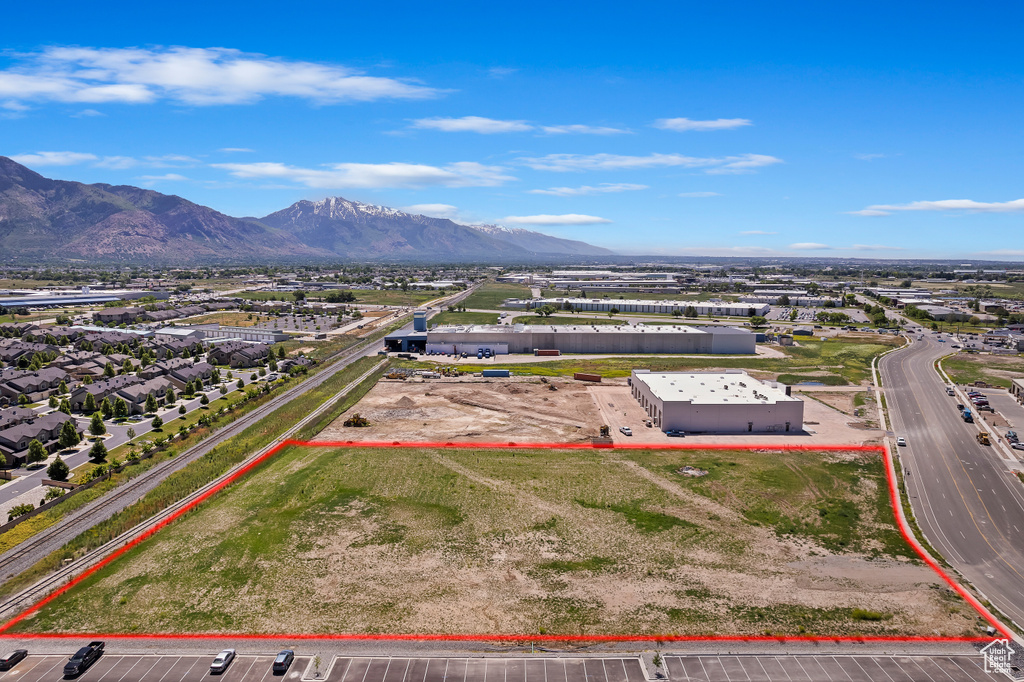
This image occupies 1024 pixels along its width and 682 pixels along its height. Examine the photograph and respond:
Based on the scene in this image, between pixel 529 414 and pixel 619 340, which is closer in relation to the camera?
pixel 529 414

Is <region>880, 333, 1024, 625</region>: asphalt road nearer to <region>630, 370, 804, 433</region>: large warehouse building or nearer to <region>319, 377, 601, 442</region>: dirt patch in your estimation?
<region>630, 370, 804, 433</region>: large warehouse building

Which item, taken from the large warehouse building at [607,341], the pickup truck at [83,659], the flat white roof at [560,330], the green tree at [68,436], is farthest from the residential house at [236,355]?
the pickup truck at [83,659]

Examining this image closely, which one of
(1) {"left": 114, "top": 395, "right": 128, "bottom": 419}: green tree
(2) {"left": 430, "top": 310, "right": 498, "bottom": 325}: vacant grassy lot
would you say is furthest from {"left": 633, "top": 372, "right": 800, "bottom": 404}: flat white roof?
(2) {"left": 430, "top": 310, "right": 498, "bottom": 325}: vacant grassy lot

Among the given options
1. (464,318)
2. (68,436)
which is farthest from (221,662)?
(464,318)

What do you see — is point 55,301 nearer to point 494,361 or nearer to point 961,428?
point 494,361

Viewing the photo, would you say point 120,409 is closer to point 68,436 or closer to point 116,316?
point 68,436

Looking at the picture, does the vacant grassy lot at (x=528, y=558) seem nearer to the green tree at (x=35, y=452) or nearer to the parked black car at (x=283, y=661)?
the parked black car at (x=283, y=661)
